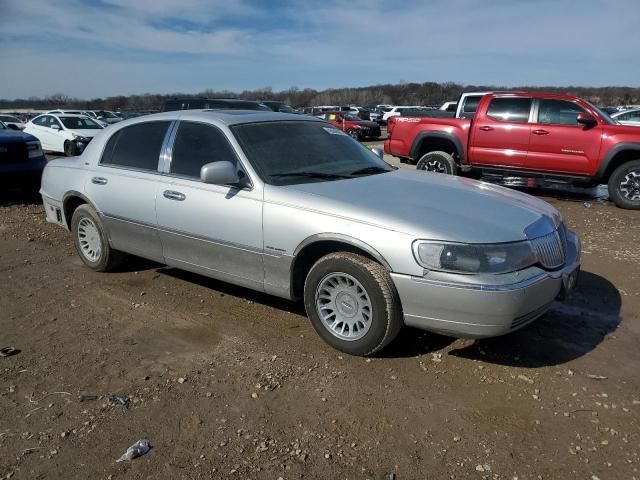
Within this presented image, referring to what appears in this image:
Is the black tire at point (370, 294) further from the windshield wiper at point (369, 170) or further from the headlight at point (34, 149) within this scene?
the headlight at point (34, 149)

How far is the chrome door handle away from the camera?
4.24 meters

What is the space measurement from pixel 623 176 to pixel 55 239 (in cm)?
871

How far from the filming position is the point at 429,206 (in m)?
3.49

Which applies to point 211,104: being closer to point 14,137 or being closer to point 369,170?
point 14,137

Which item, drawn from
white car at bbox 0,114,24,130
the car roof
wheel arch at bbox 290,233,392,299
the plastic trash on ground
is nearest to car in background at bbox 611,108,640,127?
the car roof

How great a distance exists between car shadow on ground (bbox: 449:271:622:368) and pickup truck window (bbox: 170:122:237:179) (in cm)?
233

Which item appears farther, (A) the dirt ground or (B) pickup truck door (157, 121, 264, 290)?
(B) pickup truck door (157, 121, 264, 290)

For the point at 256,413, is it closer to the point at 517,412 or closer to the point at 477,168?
the point at 517,412

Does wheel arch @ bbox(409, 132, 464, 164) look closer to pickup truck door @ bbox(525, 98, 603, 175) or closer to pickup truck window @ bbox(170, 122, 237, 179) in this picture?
pickup truck door @ bbox(525, 98, 603, 175)

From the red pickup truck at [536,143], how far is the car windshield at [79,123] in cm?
1197

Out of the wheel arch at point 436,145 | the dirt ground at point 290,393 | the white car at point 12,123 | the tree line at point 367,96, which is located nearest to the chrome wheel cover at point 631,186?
the wheel arch at point 436,145

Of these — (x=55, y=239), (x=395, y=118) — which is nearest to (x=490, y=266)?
(x=55, y=239)

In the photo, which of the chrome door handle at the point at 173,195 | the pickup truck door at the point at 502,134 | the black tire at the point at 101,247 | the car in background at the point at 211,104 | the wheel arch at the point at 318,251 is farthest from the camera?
the car in background at the point at 211,104

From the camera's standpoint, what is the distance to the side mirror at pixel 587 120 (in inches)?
344
